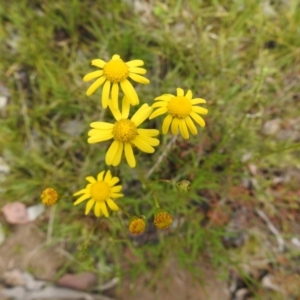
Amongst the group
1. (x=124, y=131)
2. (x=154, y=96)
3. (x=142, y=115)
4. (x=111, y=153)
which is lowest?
(x=111, y=153)

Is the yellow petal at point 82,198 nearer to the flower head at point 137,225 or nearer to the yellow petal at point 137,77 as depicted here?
the flower head at point 137,225

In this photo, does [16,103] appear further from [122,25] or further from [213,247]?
[213,247]

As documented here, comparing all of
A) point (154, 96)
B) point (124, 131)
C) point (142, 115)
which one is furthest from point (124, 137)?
point (154, 96)

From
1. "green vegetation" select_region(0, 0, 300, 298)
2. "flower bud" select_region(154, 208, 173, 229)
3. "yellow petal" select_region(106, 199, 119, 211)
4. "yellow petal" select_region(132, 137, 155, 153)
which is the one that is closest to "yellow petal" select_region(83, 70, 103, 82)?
"yellow petal" select_region(132, 137, 155, 153)

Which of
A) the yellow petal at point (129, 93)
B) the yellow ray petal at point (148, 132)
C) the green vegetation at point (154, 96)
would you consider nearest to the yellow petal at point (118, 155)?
the yellow ray petal at point (148, 132)

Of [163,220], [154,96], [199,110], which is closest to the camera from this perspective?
[163,220]

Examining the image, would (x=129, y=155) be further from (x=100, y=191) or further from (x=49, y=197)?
(x=49, y=197)
